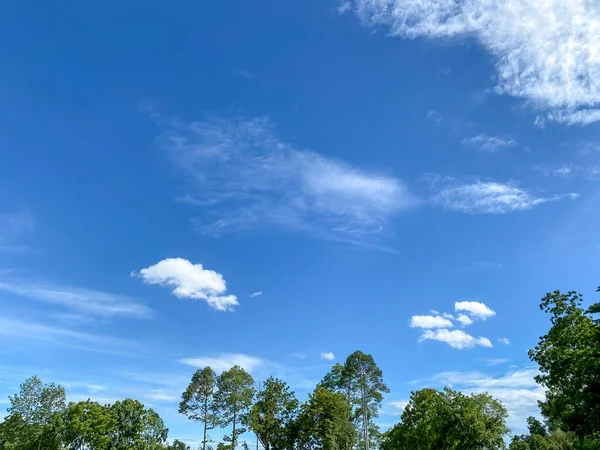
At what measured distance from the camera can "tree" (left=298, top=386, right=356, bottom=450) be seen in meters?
44.3

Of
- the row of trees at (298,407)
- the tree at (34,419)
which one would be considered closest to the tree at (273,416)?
the row of trees at (298,407)

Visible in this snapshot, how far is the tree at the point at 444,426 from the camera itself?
34812 mm

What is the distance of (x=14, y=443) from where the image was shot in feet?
159

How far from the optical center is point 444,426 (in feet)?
119

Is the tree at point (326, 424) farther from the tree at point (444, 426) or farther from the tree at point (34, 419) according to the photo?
the tree at point (34, 419)

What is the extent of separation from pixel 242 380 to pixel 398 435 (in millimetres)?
19120

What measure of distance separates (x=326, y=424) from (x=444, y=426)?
1289cm

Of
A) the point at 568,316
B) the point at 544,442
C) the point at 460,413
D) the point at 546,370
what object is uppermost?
the point at 568,316

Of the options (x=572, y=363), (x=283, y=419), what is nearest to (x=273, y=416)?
(x=283, y=419)

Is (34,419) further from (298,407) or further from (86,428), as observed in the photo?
(298,407)

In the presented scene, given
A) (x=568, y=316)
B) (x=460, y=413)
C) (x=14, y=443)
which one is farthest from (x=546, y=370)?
(x=14, y=443)

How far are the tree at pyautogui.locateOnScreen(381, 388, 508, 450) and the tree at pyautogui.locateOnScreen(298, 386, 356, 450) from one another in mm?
4822

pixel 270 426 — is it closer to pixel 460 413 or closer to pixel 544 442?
pixel 460 413

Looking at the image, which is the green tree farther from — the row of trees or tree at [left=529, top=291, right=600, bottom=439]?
tree at [left=529, top=291, right=600, bottom=439]
